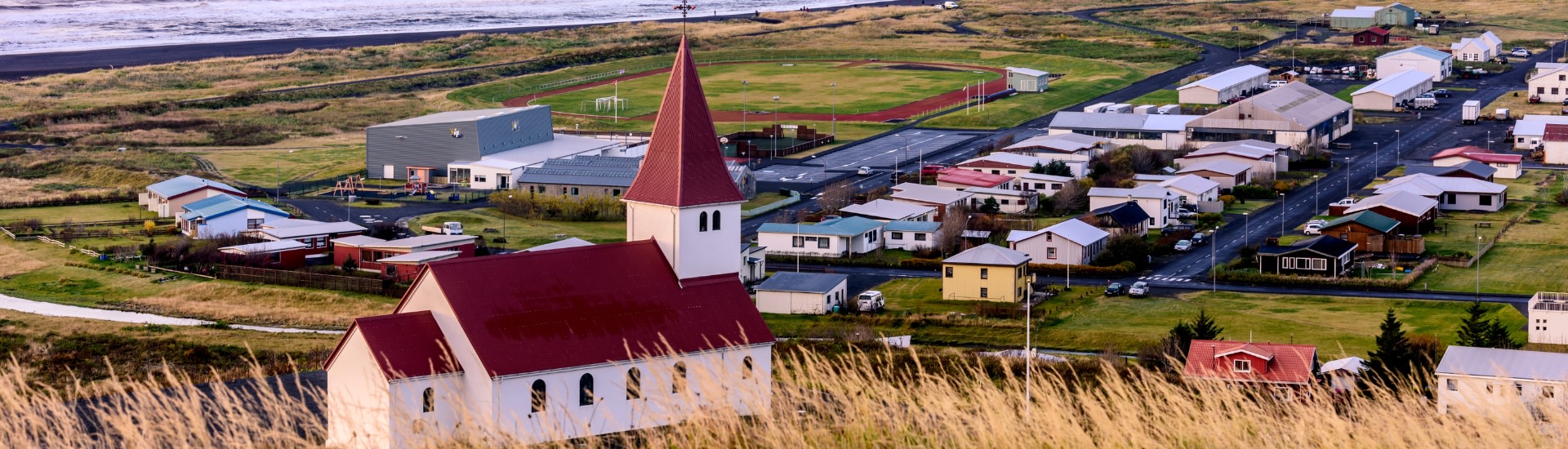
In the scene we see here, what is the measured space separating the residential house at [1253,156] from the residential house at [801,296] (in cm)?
3128

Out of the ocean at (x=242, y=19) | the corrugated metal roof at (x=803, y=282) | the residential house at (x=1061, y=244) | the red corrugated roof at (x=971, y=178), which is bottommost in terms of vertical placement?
the corrugated metal roof at (x=803, y=282)

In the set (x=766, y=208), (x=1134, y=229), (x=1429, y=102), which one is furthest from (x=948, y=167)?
(x=1429, y=102)

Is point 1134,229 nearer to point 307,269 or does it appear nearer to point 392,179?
point 307,269

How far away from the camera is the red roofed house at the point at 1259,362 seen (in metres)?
33.0

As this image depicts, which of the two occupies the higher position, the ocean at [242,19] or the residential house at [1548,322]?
the ocean at [242,19]

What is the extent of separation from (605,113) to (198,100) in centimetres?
2501

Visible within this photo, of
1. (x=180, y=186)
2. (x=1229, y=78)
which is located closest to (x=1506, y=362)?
(x=180, y=186)

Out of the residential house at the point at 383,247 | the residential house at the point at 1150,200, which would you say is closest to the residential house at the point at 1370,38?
the residential house at the point at 1150,200

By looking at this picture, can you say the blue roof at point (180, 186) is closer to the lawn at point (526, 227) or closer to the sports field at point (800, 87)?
the lawn at point (526, 227)

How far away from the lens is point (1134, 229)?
Answer: 60.1 m

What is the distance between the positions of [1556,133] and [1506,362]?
54.1 metres

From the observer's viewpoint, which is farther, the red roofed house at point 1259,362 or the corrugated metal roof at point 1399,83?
the corrugated metal roof at point 1399,83

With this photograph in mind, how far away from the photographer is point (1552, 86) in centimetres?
9969

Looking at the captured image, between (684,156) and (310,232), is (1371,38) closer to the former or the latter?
(310,232)
